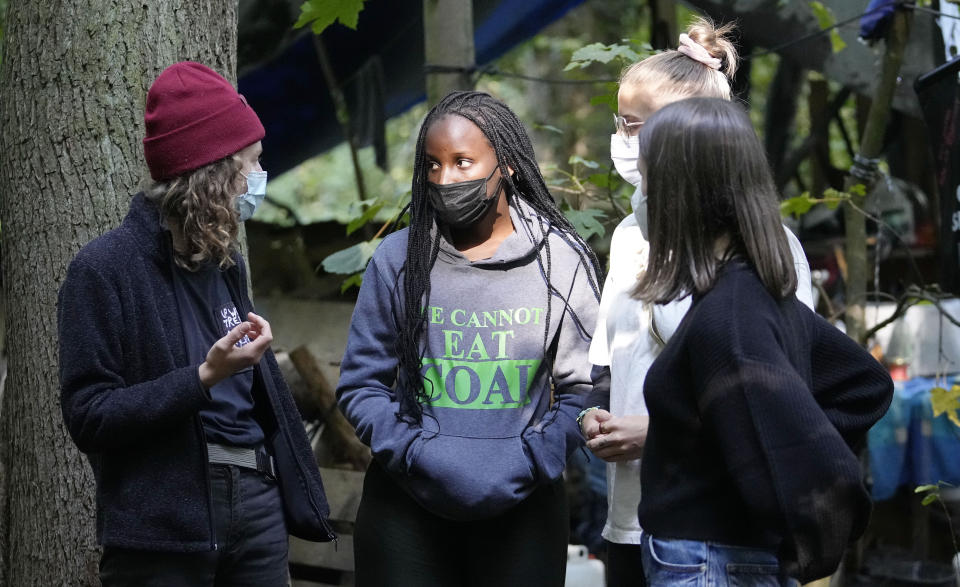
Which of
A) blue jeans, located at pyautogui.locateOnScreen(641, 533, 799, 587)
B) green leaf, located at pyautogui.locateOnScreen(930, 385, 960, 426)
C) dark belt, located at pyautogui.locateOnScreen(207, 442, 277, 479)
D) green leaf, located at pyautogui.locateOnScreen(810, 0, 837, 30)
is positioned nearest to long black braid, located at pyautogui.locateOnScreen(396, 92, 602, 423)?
dark belt, located at pyautogui.locateOnScreen(207, 442, 277, 479)

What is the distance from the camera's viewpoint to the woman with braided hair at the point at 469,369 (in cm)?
278


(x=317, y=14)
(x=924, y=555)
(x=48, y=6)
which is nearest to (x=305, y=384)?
(x=317, y=14)

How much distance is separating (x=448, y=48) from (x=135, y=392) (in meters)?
2.93

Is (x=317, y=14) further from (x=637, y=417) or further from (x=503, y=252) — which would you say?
(x=637, y=417)

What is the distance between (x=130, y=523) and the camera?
248cm

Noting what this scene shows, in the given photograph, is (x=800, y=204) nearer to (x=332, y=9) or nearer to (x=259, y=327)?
(x=332, y=9)

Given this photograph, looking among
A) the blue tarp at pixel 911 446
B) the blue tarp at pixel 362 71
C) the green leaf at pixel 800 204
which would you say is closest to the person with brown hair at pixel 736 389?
the green leaf at pixel 800 204

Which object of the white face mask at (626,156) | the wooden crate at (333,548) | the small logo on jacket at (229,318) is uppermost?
the white face mask at (626,156)

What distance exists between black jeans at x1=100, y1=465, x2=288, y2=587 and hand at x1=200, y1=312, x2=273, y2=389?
0.28 metres

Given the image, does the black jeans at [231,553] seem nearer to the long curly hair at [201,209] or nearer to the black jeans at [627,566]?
the long curly hair at [201,209]

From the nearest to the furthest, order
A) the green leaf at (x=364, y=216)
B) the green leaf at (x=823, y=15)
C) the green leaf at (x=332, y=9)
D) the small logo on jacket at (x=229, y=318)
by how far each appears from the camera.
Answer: the small logo on jacket at (x=229, y=318) < the green leaf at (x=332, y=9) < the green leaf at (x=364, y=216) < the green leaf at (x=823, y=15)

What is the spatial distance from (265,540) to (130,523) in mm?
367

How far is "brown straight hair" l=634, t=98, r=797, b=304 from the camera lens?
2.09m

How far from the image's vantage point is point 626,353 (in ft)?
8.91
